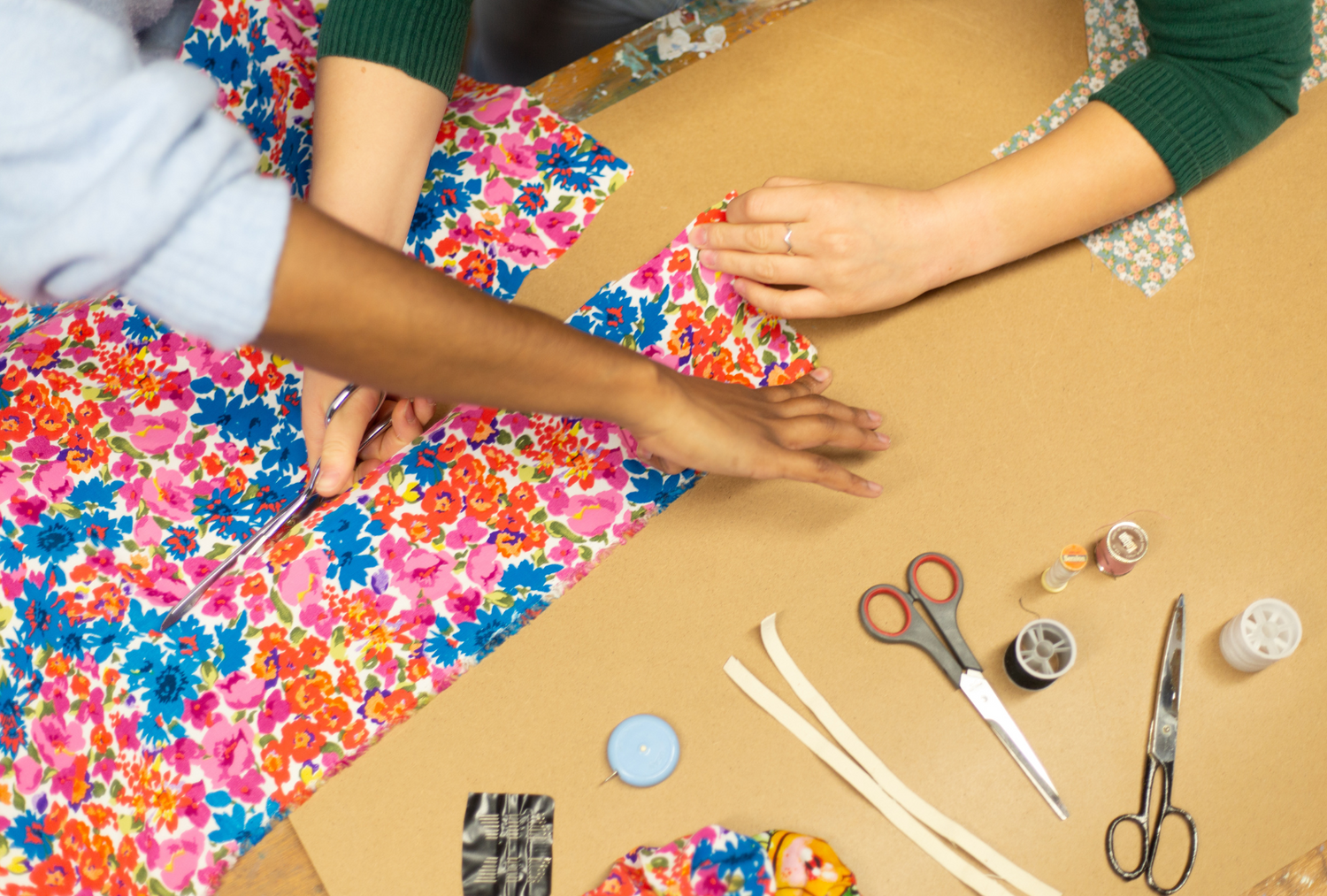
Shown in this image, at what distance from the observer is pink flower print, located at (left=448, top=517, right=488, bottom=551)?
0.67m

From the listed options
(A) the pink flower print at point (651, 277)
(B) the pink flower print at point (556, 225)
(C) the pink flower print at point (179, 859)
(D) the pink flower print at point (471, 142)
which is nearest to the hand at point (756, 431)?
(A) the pink flower print at point (651, 277)

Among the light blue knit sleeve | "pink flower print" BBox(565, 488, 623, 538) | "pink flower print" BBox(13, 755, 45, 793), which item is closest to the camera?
the light blue knit sleeve

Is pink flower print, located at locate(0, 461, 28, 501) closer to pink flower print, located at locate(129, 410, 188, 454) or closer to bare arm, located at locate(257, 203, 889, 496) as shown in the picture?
pink flower print, located at locate(129, 410, 188, 454)

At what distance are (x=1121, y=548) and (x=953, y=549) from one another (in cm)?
13

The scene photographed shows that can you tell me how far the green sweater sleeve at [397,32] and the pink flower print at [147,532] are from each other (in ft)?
1.37

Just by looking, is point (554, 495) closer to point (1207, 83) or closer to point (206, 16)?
point (206, 16)

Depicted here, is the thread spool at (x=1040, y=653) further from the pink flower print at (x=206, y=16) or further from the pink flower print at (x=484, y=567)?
the pink flower print at (x=206, y=16)

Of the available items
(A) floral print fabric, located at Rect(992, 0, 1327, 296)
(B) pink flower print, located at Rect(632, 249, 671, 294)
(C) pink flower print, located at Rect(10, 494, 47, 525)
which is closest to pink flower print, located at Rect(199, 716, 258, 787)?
(C) pink flower print, located at Rect(10, 494, 47, 525)

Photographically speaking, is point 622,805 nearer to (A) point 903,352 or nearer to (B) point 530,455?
(B) point 530,455

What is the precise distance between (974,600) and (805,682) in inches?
6.2

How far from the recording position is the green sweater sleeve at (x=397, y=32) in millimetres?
655

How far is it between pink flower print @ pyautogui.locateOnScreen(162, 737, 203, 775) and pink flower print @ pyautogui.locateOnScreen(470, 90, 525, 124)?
59cm

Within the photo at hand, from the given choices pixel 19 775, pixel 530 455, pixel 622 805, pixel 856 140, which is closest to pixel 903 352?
pixel 856 140

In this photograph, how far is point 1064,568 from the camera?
646 millimetres
